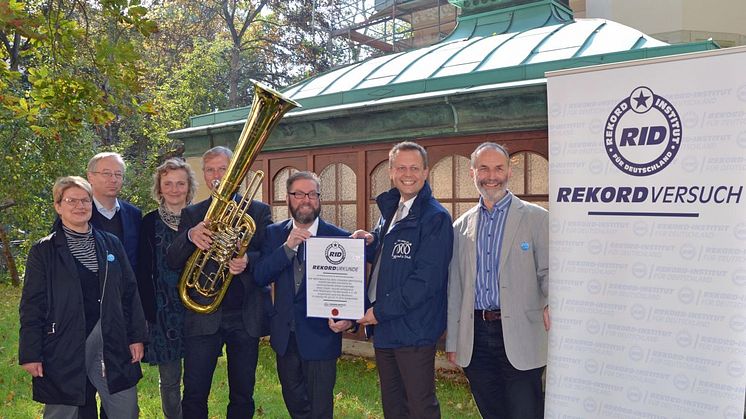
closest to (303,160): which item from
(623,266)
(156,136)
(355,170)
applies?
(355,170)

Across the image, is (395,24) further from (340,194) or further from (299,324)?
(299,324)

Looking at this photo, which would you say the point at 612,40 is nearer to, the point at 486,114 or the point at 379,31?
the point at 486,114

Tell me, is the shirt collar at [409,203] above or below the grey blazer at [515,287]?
above

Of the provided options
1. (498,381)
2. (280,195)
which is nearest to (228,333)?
(498,381)

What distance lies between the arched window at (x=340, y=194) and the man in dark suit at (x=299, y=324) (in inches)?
129

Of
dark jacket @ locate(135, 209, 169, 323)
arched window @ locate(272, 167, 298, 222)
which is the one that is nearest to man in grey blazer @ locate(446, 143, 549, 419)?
dark jacket @ locate(135, 209, 169, 323)

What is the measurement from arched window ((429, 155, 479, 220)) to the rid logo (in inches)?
123

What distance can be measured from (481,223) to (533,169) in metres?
2.45

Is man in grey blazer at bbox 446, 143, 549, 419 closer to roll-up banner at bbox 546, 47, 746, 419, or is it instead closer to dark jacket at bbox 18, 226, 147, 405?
roll-up banner at bbox 546, 47, 746, 419

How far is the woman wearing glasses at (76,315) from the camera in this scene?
3764mm

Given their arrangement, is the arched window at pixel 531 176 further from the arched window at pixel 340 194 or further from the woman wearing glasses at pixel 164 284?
the woman wearing glasses at pixel 164 284

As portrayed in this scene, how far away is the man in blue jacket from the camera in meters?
3.78

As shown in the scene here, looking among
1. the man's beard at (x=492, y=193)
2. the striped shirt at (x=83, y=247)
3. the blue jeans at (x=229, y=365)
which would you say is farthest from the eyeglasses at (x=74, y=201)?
the man's beard at (x=492, y=193)

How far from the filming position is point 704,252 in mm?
3209
